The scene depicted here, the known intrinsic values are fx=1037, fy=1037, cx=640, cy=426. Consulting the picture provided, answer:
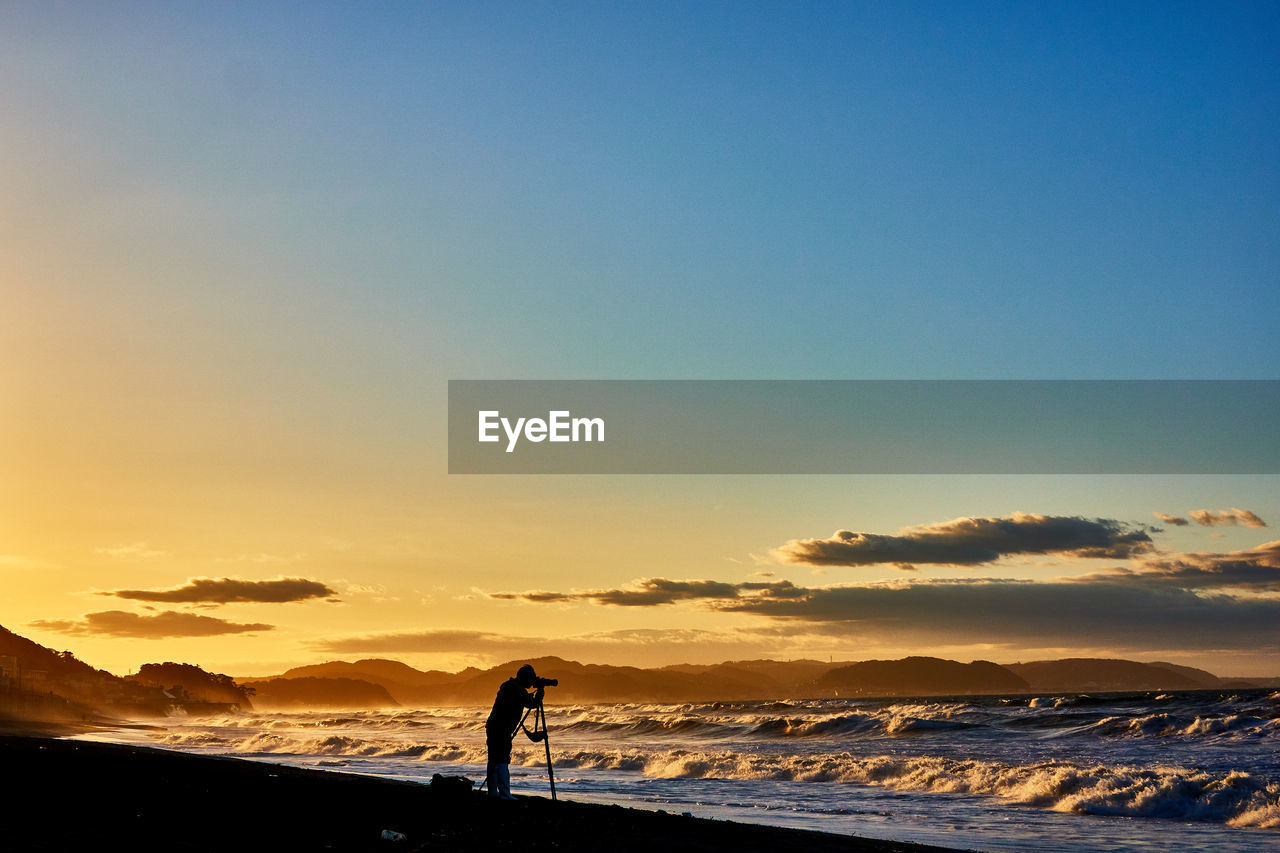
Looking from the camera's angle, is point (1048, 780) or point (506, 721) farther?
point (1048, 780)

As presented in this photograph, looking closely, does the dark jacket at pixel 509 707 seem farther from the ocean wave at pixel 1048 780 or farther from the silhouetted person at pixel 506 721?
the ocean wave at pixel 1048 780

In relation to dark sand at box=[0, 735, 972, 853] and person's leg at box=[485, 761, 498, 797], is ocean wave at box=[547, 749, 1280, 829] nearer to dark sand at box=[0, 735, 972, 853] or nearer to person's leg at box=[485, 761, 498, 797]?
dark sand at box=[0, 735, 972, 853]

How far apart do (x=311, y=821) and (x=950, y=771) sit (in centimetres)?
1776

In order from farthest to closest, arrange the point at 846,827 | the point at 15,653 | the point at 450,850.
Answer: the point at 15,653 < the point at 846,827 < the point at 450,850

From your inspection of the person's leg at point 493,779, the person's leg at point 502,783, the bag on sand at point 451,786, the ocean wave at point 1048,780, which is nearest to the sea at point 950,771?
the ocean wave at point 1048,780

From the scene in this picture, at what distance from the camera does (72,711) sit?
136000 mm

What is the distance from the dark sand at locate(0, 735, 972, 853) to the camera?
35.9 ft

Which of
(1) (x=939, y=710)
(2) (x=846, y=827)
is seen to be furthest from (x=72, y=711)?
(2) (x=846, y=827)

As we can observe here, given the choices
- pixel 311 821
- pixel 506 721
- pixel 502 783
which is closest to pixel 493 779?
pixel 502 783

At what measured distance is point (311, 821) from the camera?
517 inches

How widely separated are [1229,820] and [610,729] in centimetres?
4108

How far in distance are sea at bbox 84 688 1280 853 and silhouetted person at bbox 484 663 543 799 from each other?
390cm

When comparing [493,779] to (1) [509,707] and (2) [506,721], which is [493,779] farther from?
(1) [509,707]

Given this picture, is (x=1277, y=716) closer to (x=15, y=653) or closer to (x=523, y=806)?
(x=523, y=806)
